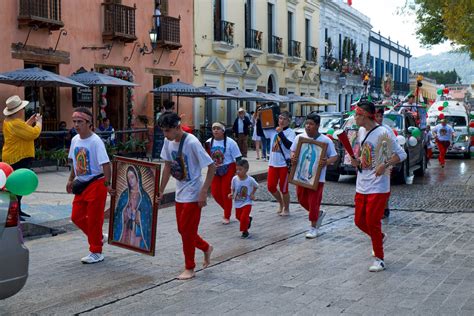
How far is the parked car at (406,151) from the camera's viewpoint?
51.4ft

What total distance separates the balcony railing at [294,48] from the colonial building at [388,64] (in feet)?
47.7

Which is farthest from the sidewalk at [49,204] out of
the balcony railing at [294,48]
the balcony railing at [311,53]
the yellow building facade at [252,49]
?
the balcony railing at [311,53]

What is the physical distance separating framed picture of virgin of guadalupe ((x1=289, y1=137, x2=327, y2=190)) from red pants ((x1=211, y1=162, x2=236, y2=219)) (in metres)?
1.10

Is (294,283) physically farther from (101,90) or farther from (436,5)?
(436,5)

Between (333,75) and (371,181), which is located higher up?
(333,75)

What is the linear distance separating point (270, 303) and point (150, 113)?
17955 millimetres

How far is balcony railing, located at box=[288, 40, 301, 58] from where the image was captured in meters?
35.8

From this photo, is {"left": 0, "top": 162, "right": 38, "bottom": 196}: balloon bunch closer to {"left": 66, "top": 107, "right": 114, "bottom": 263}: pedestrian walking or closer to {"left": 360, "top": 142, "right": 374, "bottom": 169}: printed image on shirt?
{"left": 66, "top": 107, "right": 114, "bottom": 263}: pedestrian walking

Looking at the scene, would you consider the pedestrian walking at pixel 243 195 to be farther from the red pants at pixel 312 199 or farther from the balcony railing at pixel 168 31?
the balcony railing at pixel 168 31

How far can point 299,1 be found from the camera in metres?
37.0

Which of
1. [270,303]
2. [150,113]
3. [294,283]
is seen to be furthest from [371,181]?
[150,113]

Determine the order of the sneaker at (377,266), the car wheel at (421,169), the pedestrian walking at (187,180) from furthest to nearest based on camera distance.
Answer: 1. the car wheel at (421,169)
2. the sneaker at (377,266)
3. the pedestrian walking at (187,180)

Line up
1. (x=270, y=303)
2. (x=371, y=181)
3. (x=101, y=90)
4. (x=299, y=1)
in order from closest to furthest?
1. (x=270, y=303)
2. (x=371, y=181)
3. (x=101, y=90)
4. (x=299, y=1)

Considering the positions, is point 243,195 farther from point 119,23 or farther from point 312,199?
point 119,23
